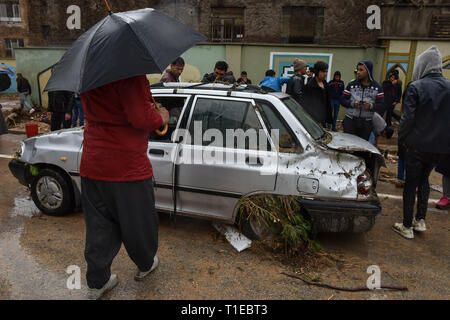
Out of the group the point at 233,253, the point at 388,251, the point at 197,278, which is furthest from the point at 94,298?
the point at 388,251

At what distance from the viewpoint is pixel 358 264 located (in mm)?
3199

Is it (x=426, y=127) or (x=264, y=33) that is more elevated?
(x=264, y=33)

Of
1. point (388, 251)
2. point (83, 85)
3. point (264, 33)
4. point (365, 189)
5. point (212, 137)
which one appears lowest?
point (388, 251)

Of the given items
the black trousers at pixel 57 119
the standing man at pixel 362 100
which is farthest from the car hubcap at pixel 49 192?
the standing man at pixel 362 100

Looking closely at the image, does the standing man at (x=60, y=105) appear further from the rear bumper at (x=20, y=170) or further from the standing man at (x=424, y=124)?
the standing man at (x=424, y=124)

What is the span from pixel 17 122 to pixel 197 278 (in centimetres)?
993

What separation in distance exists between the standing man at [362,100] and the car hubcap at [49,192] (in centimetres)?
436

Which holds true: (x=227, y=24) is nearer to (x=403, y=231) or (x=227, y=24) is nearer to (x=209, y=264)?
(x=403, y=231)

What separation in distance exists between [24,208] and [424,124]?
4.94 metres

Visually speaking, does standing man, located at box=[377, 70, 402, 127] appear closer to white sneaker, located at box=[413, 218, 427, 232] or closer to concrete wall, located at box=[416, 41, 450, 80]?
concrete wall, located at box=[416, 41, 450, 80]

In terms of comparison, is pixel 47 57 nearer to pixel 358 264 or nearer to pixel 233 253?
pixel 233 253

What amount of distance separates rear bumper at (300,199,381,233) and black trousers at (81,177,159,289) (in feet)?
4.90

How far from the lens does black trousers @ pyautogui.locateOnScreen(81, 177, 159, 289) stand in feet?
7.85

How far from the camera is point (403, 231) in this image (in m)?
3.85
